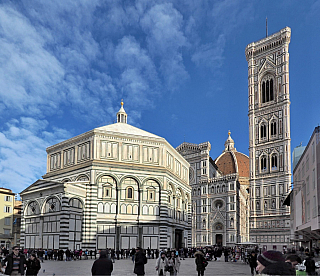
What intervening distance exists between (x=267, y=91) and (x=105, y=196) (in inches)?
1924

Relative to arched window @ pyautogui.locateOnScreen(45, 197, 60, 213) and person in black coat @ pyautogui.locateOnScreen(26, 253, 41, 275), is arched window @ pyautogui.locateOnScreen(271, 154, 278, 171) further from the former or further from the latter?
person in black coat @ pyautogui.locateOnScreen(26, 253, 41, 275)

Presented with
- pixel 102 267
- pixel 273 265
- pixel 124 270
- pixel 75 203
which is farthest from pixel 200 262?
pixel 75 203

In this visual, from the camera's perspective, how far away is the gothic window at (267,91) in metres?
79.4

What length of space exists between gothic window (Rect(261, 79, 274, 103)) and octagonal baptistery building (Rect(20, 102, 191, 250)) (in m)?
37.7

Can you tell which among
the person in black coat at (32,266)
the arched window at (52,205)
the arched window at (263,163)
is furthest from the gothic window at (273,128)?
the person in black coat at (32,266)

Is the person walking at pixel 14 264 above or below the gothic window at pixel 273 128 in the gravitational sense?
below

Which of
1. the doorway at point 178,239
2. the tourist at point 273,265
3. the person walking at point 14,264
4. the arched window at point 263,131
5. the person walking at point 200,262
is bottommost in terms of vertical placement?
the doorway at point 178,239

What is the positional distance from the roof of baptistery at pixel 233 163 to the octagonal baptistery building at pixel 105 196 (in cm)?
6717

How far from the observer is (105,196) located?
141ft

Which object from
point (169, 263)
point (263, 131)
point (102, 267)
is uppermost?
point (263, 131)

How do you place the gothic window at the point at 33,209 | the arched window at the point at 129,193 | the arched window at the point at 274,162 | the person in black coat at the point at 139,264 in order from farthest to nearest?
1. the arched window at the point at 274,162
2. the arched window at the point at 129,193
3. the gothic window at the point at 33,209
4. the person in black coat at the point at 139,264

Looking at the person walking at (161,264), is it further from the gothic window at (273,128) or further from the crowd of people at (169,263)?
the gothic window at (273,128)

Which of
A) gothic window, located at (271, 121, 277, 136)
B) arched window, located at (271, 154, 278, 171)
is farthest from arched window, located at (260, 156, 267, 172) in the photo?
gothic window, located at (271, 121, 277, 136)

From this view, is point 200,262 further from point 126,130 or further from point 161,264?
point 126,130
